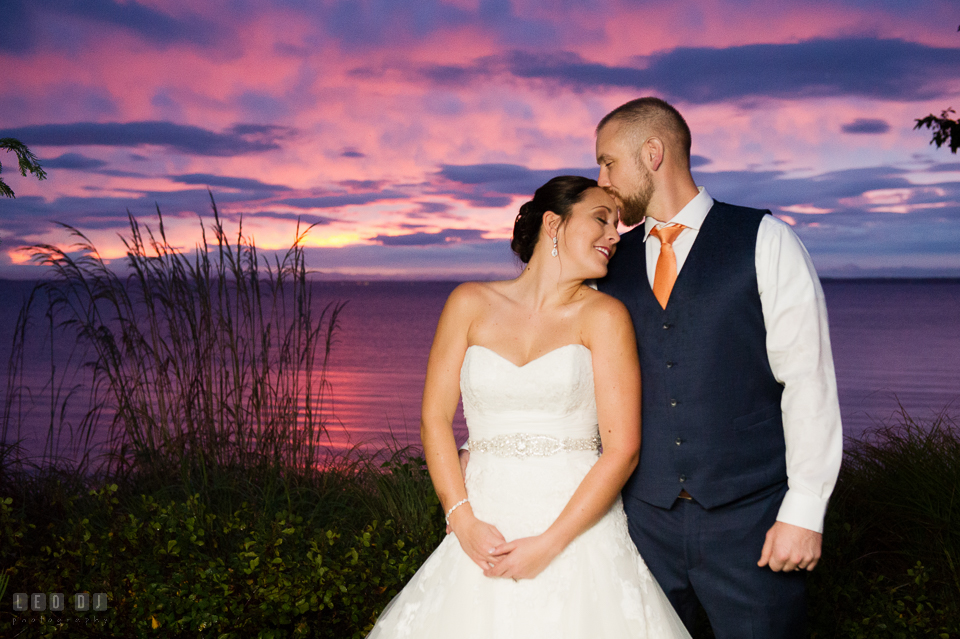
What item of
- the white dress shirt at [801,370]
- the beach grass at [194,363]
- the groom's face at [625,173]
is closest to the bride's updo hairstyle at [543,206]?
the groom's face at [625,173]

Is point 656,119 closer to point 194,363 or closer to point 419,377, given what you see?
point 194,363

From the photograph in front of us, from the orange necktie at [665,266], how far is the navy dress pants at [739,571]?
619 millimetres

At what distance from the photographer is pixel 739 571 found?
2.06 meters

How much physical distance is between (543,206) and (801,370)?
3.20 feet

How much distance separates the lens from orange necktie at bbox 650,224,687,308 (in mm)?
2186

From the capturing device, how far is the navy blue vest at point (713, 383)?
6.75 feet

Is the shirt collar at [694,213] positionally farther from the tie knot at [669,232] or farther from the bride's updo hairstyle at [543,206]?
the bride's updo hairstyle at [543,206]

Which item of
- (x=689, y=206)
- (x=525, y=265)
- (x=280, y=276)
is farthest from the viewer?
(x=280, y=276)

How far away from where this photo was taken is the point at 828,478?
1936 millimetres

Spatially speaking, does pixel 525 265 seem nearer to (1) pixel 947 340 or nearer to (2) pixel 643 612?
(2) pixel 643 612

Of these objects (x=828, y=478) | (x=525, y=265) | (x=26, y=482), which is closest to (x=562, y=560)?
(x=828, y=478)

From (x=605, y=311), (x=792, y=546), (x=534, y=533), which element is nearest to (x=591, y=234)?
(x=605, y=311)

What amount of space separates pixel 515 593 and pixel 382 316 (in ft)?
90.1

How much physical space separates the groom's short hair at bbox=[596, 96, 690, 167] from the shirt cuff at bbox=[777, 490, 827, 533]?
41.5 inches
